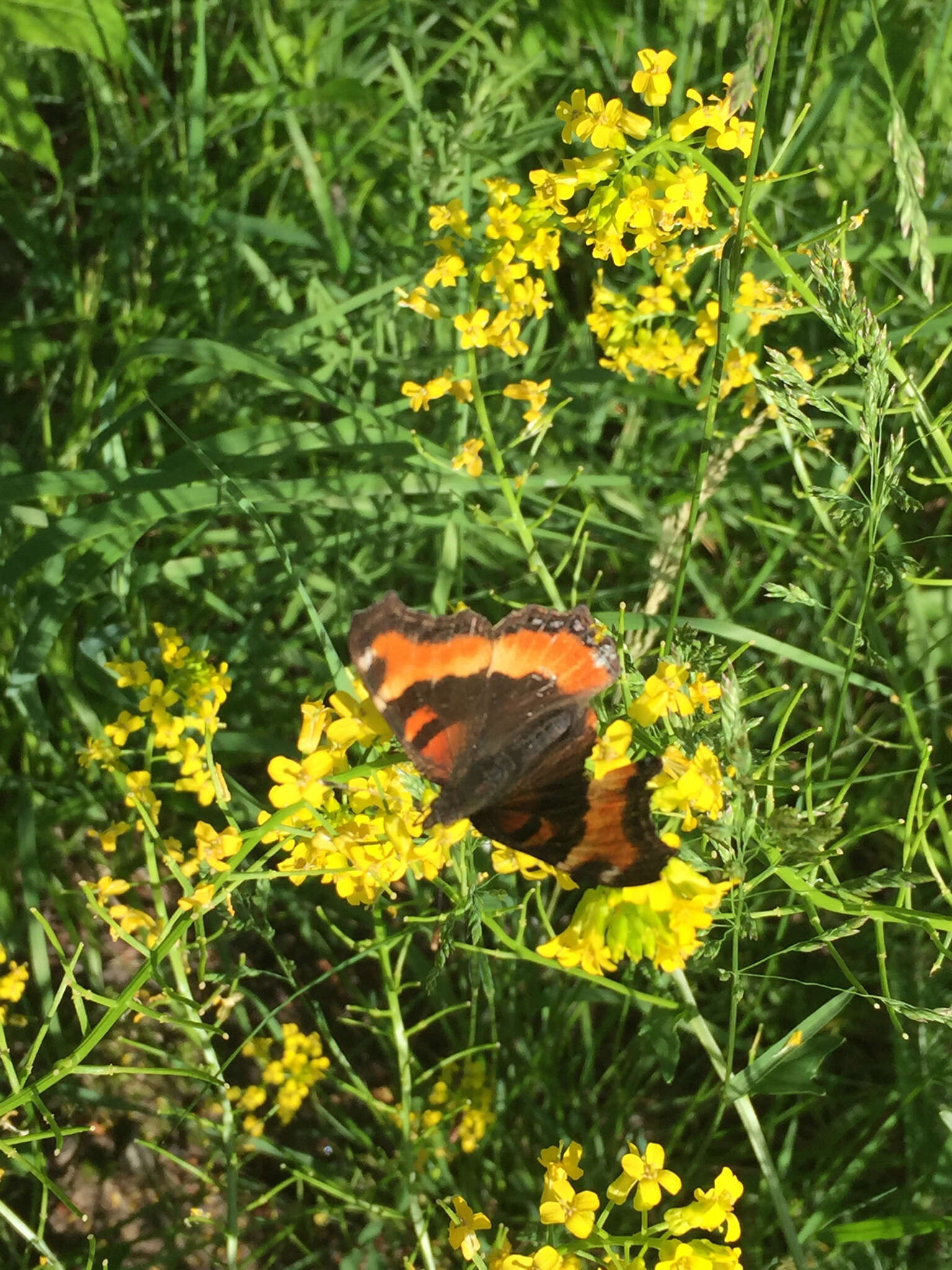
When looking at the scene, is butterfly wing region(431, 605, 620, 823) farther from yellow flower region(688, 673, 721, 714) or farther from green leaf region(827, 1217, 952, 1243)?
green leaf region(827, 1217, 952, 1243)

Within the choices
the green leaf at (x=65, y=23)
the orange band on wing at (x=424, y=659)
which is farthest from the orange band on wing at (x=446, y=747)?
the green leaf at (x=65, y=23)

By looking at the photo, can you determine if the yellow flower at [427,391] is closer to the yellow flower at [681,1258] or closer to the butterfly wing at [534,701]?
the butterfly wing at [534,701]

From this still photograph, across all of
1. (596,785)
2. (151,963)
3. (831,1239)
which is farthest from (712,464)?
(831,1239)

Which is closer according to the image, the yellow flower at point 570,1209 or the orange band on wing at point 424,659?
the yellow flower at point 570,1209

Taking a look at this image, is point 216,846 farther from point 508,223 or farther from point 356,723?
point 508,223

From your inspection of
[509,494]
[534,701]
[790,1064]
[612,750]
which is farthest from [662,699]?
[790,1064]

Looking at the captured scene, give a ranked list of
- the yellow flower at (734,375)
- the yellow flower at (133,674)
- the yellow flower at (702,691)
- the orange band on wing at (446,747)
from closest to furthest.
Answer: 1. the yellow flower at (702,691)
2. the orange band on wing at (446,747)
3. the yellow flower at (133,674)
4. the yellow flower at (734,375)

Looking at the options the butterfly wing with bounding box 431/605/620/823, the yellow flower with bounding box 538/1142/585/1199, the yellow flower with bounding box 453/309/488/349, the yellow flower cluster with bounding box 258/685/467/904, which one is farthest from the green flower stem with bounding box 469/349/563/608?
the yellow flower with bounding box 538/1142/585/1199

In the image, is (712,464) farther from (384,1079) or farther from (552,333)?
(384,1079)

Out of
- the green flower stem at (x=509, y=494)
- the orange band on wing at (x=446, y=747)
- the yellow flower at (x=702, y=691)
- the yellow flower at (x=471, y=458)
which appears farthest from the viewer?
the yellow flower at (x=471, y=458)
